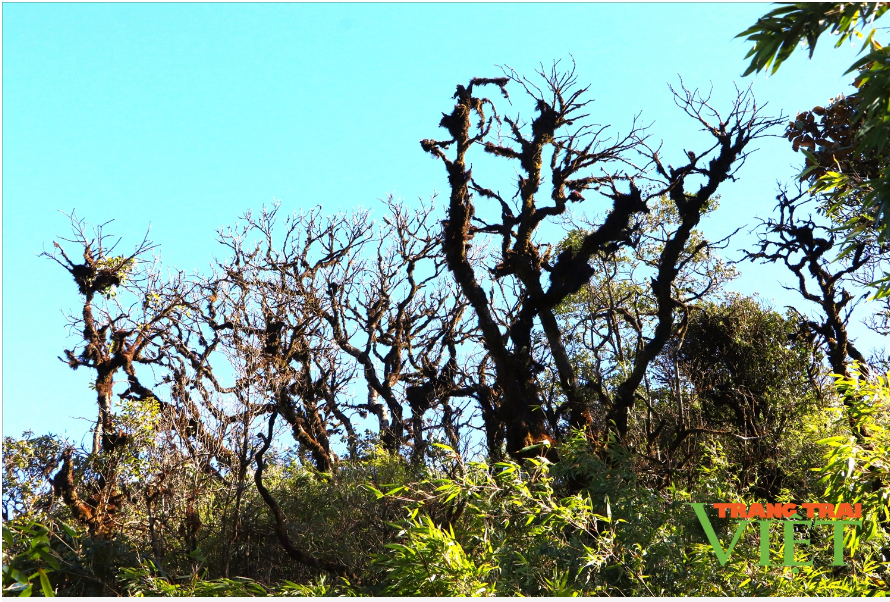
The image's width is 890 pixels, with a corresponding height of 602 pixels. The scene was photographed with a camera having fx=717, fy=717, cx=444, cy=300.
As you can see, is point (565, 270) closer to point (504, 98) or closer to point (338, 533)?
point (504, 98)

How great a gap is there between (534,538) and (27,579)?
3997mm

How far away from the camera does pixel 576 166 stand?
9.57 metres

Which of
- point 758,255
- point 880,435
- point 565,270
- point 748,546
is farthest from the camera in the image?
point 758,255

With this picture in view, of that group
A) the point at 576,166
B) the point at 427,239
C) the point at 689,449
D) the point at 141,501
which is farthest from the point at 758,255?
the point at 141,501

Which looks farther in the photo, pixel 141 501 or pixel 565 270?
pixel 565 270

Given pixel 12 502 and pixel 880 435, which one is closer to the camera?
pixel 880 435

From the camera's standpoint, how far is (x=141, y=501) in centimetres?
789

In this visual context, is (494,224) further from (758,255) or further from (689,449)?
(758,255)

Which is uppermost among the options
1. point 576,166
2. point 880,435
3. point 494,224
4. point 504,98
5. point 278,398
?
point 504,98

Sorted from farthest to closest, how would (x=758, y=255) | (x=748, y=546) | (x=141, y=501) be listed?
(x=758, y=255) → (x=141, y=501) → (x=748, y=546)

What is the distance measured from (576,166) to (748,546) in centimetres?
527

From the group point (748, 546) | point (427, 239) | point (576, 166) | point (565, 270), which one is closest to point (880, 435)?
point (748, 546)

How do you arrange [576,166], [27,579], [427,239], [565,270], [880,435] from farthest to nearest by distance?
1. [427,239]
2. [576,166]
3. [565,270]
4. [880,435]
5. [27,579]

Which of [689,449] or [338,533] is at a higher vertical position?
[689,449]
